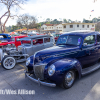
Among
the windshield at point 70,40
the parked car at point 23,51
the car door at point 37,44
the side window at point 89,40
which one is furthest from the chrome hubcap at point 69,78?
the car door at point 37,44

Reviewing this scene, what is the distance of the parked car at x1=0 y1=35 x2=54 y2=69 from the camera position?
5628mm

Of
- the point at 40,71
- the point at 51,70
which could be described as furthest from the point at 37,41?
the point at 51,70

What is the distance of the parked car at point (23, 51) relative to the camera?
18.5 ft

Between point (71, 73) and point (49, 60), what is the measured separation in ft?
2.83

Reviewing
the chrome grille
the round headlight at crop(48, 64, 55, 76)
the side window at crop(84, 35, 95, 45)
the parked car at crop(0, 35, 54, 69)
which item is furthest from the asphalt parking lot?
the parked car at crop(0, 35, 54, 69)

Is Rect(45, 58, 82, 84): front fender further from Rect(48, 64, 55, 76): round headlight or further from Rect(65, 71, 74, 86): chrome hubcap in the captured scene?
Rect(65, 71, 74, 86): chrome hubcap

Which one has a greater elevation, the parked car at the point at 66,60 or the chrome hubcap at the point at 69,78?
the parked car at the point at 66,60

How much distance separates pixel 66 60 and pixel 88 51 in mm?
1355

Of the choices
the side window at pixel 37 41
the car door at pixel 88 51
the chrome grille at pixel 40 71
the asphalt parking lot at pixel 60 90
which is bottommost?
the asphalt parking lot at pixel 60 90

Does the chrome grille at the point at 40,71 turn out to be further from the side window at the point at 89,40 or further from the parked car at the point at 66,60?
the side window at the point at 89,40

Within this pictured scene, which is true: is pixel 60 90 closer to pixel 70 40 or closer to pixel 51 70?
pixel 51 70

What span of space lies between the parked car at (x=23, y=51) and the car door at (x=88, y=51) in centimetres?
363

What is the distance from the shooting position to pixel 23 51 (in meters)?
6.64

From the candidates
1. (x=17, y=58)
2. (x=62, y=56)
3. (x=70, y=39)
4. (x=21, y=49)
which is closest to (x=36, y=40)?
(x=21, y=49)
